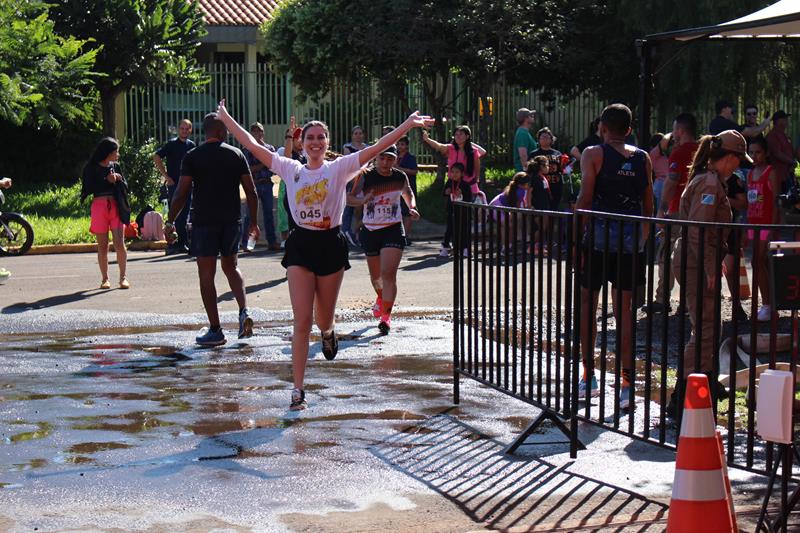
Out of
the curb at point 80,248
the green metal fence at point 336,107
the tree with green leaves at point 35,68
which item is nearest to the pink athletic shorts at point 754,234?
the curb at point 80,248

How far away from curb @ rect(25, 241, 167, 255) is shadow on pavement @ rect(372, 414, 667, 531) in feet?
43.4

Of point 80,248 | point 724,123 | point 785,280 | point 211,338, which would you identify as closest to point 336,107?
point 80,248

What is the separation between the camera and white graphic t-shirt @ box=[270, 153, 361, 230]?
853 cm

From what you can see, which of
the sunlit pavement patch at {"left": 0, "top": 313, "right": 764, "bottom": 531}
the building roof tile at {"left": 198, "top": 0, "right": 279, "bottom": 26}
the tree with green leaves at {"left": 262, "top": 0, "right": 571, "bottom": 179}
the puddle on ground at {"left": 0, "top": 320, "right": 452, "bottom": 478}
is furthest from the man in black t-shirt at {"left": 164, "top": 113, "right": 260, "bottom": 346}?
the building roof tile at {"left": 198, "top": 0, "right": 279, "bottom": 26}

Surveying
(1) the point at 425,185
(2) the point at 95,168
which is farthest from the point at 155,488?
(1) the point at 425,185

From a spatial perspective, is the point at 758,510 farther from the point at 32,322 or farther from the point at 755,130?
the point at 755,130

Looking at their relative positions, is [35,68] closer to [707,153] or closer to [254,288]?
[254,288]

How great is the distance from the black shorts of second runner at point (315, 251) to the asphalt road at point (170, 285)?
4805 mm

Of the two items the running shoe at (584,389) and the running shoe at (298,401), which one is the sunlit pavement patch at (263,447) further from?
the running shoe at (584,389)

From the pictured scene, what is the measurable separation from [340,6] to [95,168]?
13684 millimetres

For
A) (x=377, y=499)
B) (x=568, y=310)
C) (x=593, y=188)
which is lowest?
(x=377, y=499)

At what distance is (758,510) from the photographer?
19.4ft

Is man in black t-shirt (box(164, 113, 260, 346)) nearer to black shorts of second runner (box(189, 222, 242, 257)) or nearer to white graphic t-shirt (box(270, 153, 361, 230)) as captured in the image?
black shorts of second runner (box(189, 222, 242, 257))

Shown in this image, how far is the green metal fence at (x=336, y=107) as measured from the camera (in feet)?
98.0
